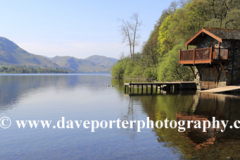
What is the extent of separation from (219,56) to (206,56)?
57.5 inches

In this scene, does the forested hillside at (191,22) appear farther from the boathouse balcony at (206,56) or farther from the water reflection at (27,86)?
the water reflection at (27,86)

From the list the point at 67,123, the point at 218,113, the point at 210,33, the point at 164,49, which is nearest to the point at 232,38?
the point at 210,33

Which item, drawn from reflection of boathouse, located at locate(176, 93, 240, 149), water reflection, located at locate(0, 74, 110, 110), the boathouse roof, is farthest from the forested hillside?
reflection of boathouse, located at locate(176, 93, 240, 149)

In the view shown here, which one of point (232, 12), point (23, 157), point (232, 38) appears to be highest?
point (232, 12)

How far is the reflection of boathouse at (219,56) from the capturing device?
1047 inches

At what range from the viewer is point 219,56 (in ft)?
86.8

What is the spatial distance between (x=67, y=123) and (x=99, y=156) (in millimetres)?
5996

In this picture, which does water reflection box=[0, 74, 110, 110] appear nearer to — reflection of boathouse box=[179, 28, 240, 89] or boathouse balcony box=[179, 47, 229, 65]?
boathouse balcony box=[179, 47, 229, 65]

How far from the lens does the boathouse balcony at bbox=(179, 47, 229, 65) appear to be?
26.5 m

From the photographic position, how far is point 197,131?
37.7 feet

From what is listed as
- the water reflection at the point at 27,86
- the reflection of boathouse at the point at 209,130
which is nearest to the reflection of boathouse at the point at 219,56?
the reflection of boathouse at the point at 209,130

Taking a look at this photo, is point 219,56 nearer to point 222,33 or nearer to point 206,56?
point 206,56

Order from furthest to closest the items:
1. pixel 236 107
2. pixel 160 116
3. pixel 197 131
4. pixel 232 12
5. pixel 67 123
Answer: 1. pixel 232 12
2. pixel 236 107
3. pixel 160 116
4. pixel 67 123
5. pixel 197 131

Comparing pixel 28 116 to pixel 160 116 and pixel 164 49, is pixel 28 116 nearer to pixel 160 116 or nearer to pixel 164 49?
pixel 160 116
